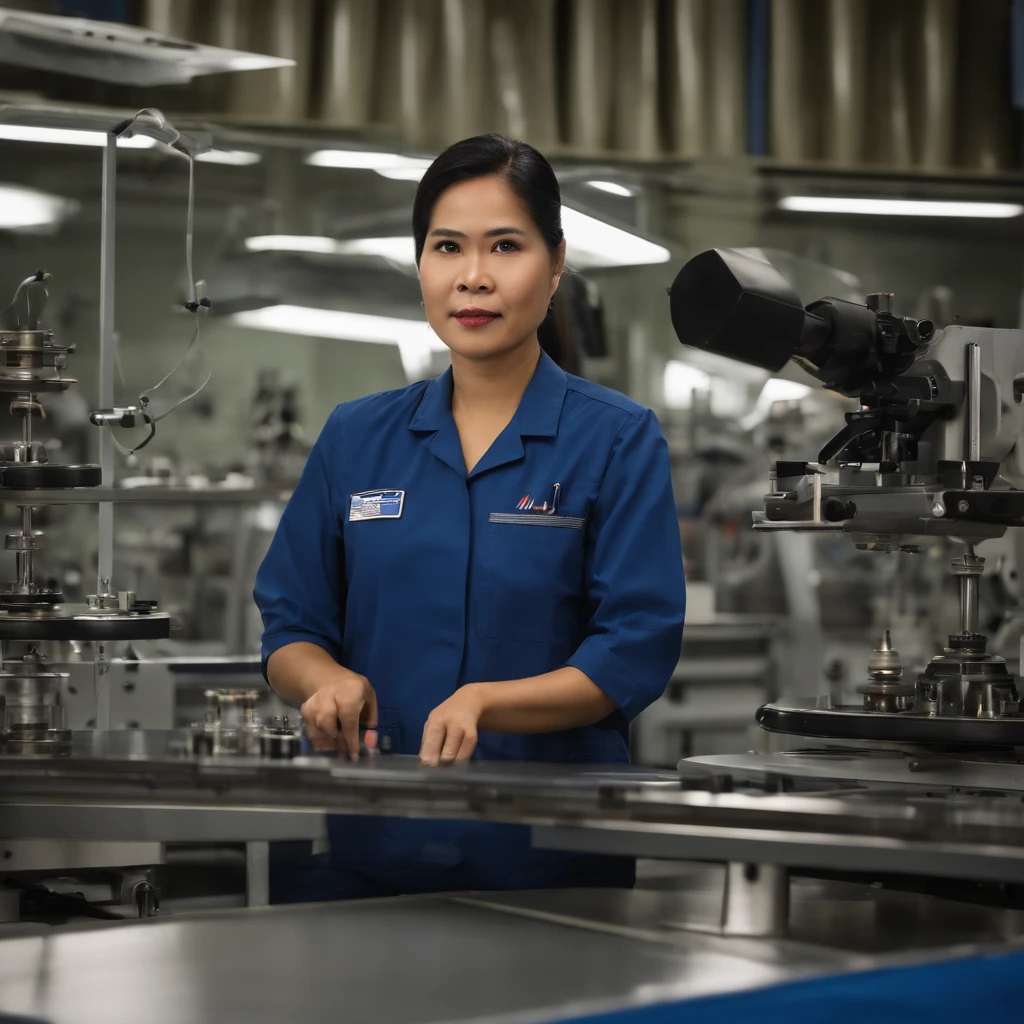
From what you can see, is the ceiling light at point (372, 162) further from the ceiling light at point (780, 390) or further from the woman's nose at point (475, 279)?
the woman's nose at point (475, 279)

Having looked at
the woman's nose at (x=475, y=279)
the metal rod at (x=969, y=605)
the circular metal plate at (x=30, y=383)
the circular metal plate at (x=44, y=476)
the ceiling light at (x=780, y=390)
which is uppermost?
the ceiling light at (x=780, y=390)

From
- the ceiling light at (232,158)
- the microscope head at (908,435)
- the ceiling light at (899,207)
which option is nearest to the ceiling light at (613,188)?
the ceiling light at (899,207)

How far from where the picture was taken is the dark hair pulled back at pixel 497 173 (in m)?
1.57

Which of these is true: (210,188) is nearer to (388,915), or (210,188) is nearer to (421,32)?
(421,32)

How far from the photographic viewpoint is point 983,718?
161cm

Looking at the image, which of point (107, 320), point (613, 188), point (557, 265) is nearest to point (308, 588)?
point (557, 265)

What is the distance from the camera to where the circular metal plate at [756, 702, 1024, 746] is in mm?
1585

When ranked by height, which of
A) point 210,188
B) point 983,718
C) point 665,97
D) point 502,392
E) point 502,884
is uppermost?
point 665,97

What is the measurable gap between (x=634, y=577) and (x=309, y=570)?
36 centimetres

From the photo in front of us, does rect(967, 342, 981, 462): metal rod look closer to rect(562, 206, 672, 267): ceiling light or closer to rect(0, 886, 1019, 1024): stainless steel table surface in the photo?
rect(0, 886, 1019, 1024): stainless steel table surface

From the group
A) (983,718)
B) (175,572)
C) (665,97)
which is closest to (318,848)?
(983,718)

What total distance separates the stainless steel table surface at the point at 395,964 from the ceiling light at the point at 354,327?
3.22 m

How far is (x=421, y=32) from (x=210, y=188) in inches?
33.4

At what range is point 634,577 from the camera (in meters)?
1.50
